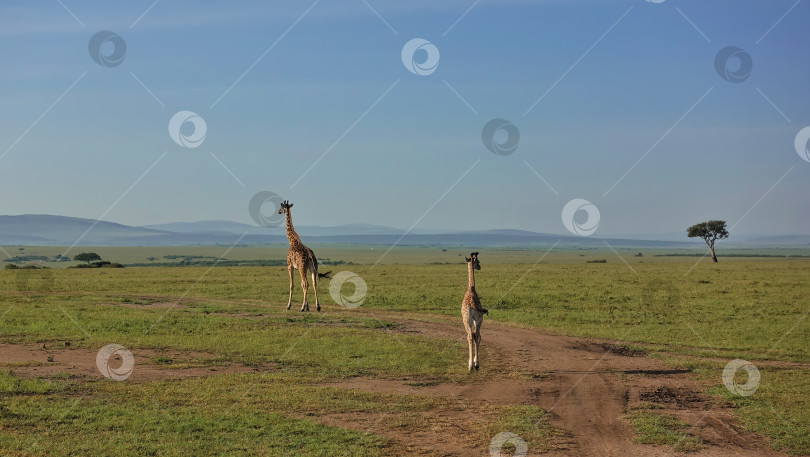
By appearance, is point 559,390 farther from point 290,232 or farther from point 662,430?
point 290,232

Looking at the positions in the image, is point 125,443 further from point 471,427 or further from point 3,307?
point 3,307

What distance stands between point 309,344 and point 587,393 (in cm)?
928

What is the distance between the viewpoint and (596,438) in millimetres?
12680

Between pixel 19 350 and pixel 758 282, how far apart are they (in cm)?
4579

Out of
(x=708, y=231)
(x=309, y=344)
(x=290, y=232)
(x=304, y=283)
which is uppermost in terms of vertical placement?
(x=708, y=231)

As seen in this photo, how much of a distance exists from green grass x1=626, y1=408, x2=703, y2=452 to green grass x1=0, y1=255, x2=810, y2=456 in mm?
148

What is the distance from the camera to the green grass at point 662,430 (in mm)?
12383

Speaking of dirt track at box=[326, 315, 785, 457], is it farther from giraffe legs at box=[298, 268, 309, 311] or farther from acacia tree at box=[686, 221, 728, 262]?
acacia tree at box=[686, 221, 728, 262]

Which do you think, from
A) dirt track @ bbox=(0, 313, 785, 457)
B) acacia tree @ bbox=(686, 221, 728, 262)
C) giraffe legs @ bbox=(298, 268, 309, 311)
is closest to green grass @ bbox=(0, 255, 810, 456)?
dirt track @ bbox=(0, 313, 785, 457)

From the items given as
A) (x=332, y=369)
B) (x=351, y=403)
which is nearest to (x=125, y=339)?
(x=332, y=369)

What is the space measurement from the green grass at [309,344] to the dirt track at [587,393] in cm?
51

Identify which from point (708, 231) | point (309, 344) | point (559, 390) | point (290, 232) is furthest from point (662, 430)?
point (708, 231)

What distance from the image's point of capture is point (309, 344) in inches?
885

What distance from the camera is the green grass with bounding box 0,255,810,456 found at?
499 inches
